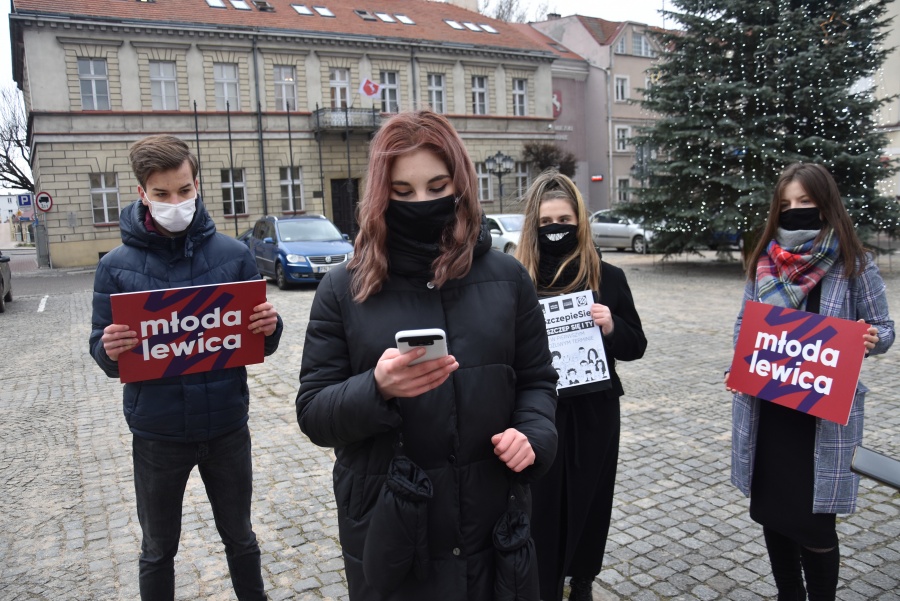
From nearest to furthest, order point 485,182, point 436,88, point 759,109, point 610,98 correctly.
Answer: point 759,109
point 436,88
point 485,182
point 610,98

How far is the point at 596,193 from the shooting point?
4850cm

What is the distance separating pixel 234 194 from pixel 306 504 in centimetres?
3186

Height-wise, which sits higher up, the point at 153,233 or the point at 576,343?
the point at 153,233

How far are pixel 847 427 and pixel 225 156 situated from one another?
34695 millimetres

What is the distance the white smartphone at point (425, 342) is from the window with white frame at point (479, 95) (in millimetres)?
40966

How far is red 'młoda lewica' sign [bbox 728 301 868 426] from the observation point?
2869 mm

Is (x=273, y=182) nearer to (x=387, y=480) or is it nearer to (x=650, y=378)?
(x=650, y=378)

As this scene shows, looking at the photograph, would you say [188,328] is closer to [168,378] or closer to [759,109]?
[168,378]

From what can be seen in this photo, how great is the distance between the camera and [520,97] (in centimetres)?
4294

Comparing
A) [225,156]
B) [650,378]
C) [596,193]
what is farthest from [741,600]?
[596,193]

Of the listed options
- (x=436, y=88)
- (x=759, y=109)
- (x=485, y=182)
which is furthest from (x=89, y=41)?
(x=759, y=109)

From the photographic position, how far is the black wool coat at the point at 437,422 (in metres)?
1.96

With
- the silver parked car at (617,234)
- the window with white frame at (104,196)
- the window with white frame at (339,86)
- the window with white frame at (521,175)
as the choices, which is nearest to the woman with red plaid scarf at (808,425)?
the silver parked car at (617,234)

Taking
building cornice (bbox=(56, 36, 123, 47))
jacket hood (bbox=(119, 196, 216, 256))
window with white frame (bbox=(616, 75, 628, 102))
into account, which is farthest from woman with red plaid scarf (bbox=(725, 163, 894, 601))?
window with white frame (bbox=(616, 75, 628, 102))
